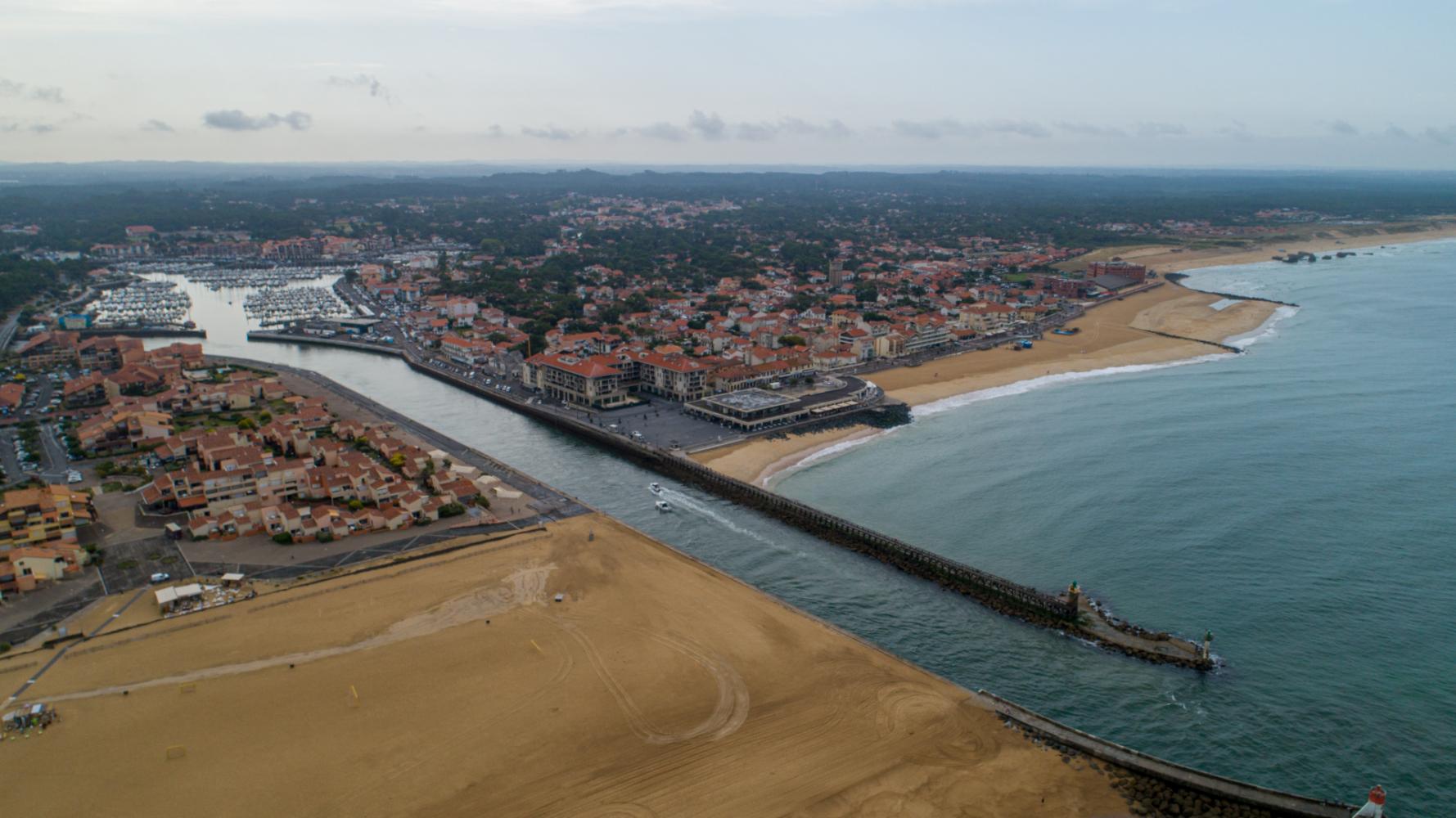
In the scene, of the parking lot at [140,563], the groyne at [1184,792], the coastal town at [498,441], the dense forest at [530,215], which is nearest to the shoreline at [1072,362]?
the coastal town at [498,441]

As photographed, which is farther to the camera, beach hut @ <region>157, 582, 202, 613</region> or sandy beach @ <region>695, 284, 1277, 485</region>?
sandy beach @ <region>695, 284, 1277, 485</region>

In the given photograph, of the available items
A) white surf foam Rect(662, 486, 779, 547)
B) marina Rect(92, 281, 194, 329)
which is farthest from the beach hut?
marina Rect(92, 281, 194, 329)

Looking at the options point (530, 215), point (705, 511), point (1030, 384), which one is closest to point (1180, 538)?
point (705, 511)

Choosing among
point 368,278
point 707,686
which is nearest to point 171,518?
point 707,686

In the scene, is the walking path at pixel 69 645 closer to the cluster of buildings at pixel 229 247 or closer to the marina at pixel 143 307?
the marina at pixel 143 307

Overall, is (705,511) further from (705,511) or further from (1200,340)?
(1200,340)

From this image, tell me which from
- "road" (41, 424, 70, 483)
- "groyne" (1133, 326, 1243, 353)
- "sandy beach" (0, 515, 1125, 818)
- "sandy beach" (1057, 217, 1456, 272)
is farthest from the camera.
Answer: "sandy beach" (1057, 217, 1456, 272)

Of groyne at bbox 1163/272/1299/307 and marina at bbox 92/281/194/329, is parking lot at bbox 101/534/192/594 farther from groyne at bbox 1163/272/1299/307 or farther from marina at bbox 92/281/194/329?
groyne at bbox 1163/272/1299/307
